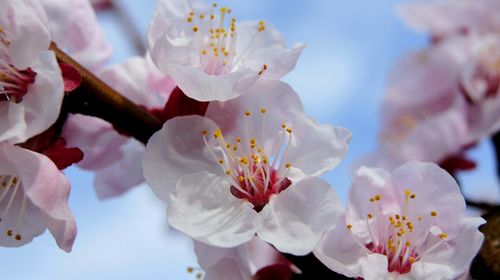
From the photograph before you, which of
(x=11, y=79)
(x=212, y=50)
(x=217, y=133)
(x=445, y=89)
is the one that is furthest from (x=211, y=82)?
(x=445, y=89)

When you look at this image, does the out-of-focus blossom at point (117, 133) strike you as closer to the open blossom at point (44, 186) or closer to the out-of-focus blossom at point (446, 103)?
the open blossom at point (44, 186)

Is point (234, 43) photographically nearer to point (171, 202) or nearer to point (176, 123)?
point (176, 123)

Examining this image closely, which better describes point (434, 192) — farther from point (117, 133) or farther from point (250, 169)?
point (117, 133)

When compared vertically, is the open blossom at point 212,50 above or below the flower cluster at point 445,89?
above

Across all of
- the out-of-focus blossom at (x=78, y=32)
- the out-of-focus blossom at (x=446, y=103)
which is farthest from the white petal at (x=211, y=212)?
the out-of-focus blossom at (x=446, y=103)

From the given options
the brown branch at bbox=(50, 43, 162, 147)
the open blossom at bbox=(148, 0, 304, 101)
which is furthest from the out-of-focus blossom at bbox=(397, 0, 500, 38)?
the brown branch at bbox=(50, 43, 162, 147)

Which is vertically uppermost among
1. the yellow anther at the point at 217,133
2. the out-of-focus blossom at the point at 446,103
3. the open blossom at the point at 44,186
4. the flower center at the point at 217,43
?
the flower center at the point at 217,43

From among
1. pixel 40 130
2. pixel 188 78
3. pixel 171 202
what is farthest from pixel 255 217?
pixel 40 130
